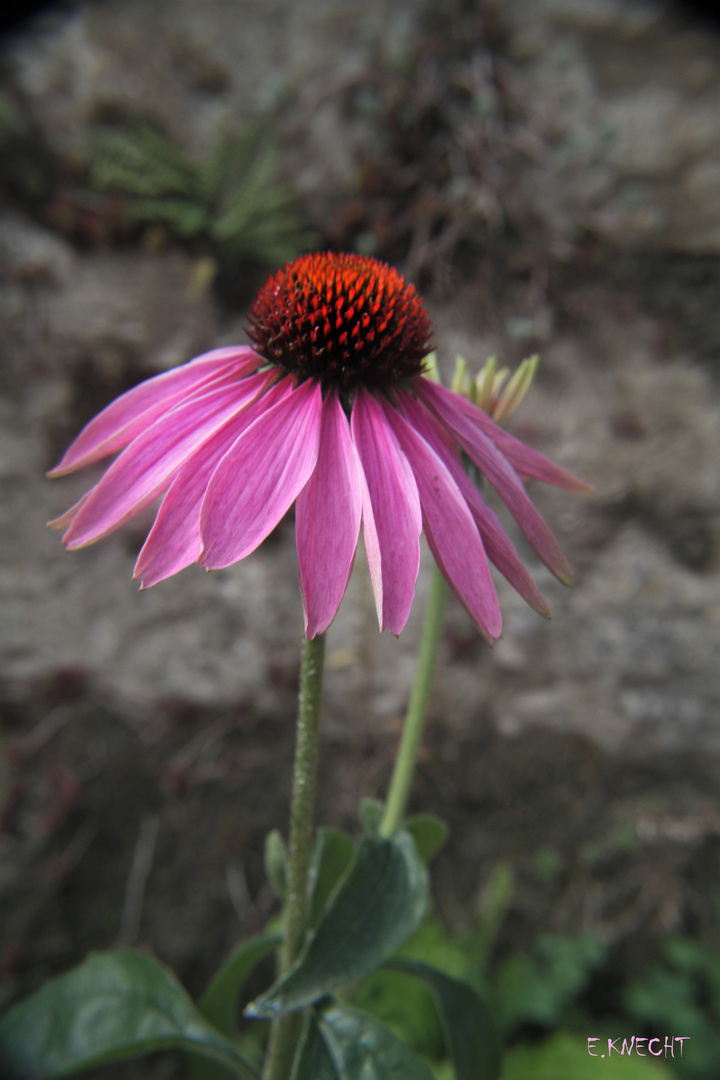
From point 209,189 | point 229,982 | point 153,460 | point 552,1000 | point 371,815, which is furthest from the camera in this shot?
point 209,189

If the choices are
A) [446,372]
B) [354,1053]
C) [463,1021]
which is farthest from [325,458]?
[446,372]

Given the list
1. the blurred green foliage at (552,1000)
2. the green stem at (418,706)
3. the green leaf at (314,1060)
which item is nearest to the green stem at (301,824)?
the green leaf at (314,1060)

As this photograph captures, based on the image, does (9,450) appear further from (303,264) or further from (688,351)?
(688,351)

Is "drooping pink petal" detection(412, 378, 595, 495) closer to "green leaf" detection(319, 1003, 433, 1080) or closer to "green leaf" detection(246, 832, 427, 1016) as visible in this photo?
"green leaf" detection(246, 832, 427, 1016)

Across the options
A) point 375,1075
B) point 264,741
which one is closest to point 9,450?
point 264,741

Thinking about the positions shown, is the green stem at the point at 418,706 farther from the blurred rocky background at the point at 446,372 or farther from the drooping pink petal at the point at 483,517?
the blurred rocky background at the point at 446,372

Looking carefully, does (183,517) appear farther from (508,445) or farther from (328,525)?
(508,445)
